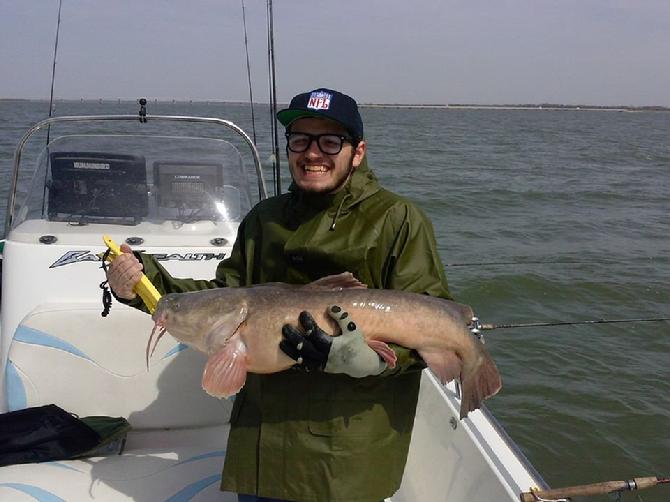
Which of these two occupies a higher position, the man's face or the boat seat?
the man's face

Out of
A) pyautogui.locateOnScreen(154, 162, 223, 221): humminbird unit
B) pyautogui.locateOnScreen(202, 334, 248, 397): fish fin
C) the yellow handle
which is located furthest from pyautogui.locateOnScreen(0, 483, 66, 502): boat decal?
pyautogui.locateOnScreen(154, 162, 223, 221): humminbird unit

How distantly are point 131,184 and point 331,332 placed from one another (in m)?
2.50

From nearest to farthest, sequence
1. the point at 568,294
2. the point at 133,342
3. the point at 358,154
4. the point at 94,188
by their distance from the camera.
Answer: the point at 358,154
the point at 133,342
the point at 94,188
the point at 568,294

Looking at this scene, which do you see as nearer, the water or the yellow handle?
the yellow handle

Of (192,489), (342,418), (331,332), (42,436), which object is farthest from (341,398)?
(42,436)

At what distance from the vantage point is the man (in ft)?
7.77

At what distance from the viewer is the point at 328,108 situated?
7.63 feet

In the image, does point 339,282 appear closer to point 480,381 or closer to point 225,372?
point 225,372

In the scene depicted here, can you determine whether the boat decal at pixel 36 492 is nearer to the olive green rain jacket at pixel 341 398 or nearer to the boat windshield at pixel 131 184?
the olive green rain jacket at pixel 341 398

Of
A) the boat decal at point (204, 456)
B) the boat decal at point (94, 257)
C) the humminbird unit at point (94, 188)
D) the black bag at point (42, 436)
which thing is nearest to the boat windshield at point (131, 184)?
the humminbird unit at point (94, 188)

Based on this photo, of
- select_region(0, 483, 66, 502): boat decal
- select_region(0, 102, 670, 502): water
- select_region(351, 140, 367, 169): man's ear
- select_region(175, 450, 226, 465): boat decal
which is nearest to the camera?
select_region(351, 140, 367, 169): man's ear

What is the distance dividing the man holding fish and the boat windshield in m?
1.79

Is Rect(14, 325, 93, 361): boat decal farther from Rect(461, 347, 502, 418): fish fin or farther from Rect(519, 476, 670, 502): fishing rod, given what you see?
Rect(519, 476, 670, 502): fishing rod

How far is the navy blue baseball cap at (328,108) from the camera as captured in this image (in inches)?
91.7
